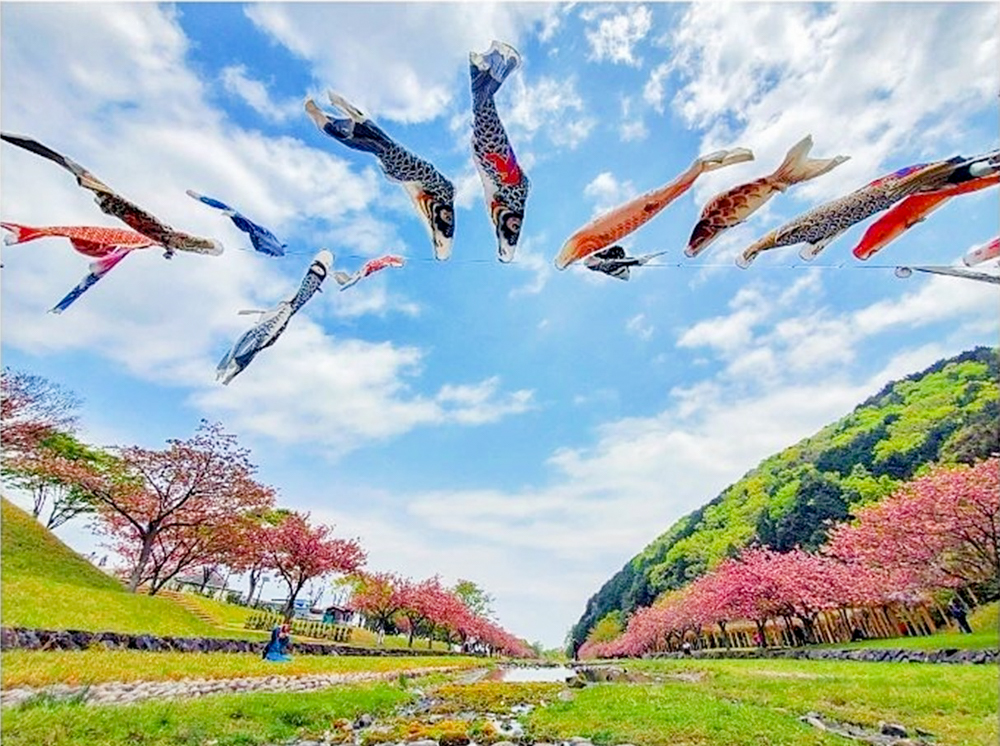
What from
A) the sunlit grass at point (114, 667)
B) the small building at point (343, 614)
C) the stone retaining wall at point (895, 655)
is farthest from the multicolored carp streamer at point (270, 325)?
the small building at point (343, 614)

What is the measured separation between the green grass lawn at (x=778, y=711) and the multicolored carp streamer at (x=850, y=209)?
5.90 m

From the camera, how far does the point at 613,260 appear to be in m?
4.52

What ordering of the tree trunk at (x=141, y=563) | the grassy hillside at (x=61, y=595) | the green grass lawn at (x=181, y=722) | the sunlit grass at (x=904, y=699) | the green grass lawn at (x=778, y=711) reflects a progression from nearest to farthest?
the green grass lawn at (x=181, y=722), the green grass lawn at (x=778, y=711), the sunlit grass at (x=904, y=699), the grassy hillside at (x=61, y=595), the tree trunk at (x=141, y=563)

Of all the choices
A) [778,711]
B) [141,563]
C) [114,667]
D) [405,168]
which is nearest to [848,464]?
[778,711]

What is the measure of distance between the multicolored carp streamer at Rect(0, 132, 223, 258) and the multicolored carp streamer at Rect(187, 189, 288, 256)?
10.3 inches

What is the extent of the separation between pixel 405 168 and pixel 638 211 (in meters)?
1.63

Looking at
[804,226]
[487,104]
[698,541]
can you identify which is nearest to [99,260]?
[487,104]

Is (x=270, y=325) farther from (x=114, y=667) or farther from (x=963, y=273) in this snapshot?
(x=114, y=667)

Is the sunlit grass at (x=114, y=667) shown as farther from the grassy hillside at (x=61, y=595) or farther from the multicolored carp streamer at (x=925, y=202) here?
the multicolored carp streamer at (x=925, y=202)

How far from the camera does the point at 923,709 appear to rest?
30.5 feet

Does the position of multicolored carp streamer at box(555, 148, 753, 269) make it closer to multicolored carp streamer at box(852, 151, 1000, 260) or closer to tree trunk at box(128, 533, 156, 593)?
multicolored carp streamer at box(852, 151, 1000, 260)

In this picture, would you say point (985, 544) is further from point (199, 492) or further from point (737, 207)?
point (199, 492)

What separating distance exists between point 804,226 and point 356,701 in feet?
35.6

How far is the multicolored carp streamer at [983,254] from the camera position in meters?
4.07
